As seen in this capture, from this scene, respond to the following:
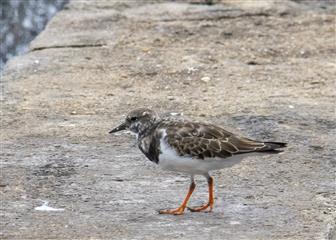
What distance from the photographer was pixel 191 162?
14.8 ft

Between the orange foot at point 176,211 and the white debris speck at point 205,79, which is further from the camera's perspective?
the white debris speck at point 205,79

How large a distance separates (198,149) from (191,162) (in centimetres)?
7

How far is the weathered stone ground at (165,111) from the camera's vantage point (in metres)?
4.50

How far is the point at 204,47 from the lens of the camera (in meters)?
7.32

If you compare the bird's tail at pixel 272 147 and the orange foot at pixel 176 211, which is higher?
the bird's tail at pixel 272 147

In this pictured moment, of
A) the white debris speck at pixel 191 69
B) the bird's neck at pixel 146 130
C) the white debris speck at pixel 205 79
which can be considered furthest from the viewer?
the white debris speck at pixel 191 69

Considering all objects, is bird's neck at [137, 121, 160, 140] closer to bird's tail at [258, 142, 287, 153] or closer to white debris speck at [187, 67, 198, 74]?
bird's tail at [258, 142, 287, 153]

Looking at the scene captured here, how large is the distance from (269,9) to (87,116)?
2.71 m

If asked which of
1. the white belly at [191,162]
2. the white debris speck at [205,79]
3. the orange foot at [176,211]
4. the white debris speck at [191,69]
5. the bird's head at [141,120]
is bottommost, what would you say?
the white debris speck at [205,79]

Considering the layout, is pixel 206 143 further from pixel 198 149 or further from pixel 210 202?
pixel 210 202

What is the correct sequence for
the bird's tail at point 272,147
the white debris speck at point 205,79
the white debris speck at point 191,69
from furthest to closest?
the white debris speck at point 191,69 < the white debris speck at point 205,79 < the bird's tail at point 272,147

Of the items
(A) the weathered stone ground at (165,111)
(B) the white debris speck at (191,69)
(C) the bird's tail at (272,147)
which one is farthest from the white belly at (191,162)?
(B) the white debris speck at (191,69)

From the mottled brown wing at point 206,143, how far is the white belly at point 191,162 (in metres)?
0.02

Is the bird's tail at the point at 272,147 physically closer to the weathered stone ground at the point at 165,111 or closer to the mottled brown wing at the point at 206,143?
the mottled brown wing at the point at 206,143
